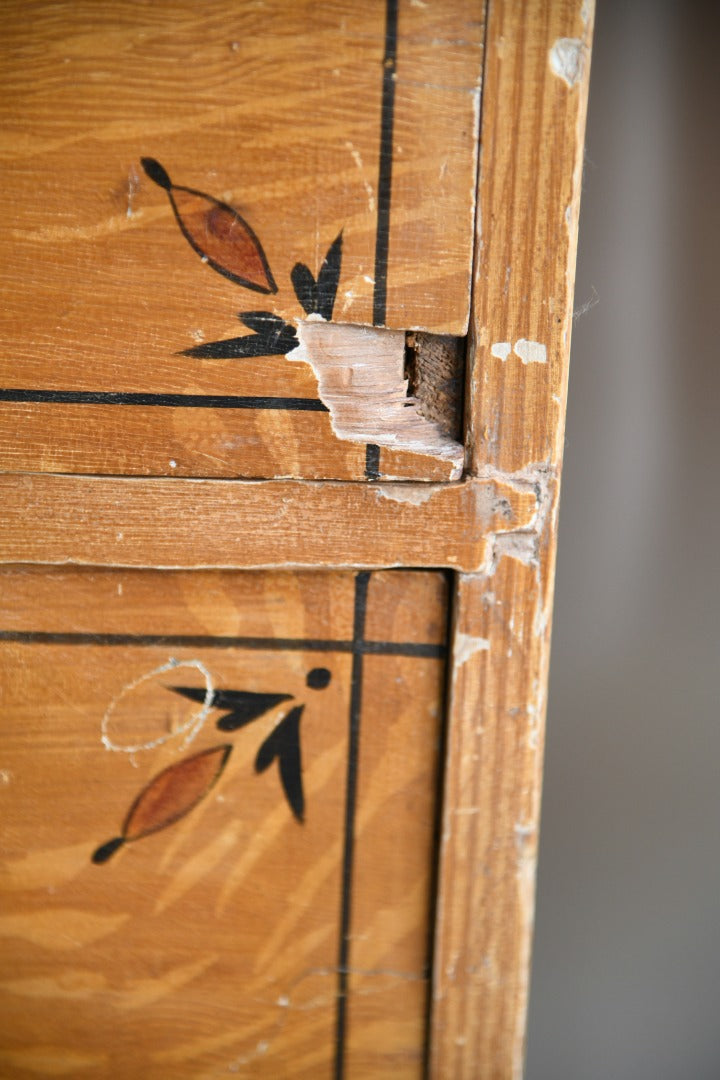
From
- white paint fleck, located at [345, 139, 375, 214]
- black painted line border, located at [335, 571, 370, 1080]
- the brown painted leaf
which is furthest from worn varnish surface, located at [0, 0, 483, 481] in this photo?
the brown painted leaf

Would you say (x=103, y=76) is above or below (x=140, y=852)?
above

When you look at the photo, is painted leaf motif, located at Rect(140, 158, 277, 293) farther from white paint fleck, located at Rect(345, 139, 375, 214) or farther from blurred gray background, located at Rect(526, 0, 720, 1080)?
blurred gray background, located at Rect(526, 0, 720, 1080)

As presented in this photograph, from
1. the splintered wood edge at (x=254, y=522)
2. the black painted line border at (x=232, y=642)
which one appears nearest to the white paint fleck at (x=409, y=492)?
the splintered wood edge at (x=254, y=522)

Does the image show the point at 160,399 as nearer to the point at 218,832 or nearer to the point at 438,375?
the point at 438,375

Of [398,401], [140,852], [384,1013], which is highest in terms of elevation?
[398,401]

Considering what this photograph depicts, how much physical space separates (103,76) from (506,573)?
0.40 m

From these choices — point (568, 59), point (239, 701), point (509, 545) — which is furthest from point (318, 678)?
point (568, 59)

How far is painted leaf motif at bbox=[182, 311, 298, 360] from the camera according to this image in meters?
0.46

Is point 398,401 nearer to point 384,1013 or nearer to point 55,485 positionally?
point 55,485

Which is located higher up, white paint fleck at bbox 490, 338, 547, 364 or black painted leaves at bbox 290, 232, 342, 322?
black painted leaves at bbox 290, 232, 342, 322

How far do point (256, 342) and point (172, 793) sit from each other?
0.32 metres

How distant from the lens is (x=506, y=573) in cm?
49

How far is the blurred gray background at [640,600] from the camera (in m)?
0.63

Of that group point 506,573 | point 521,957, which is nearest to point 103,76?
point 506,573
